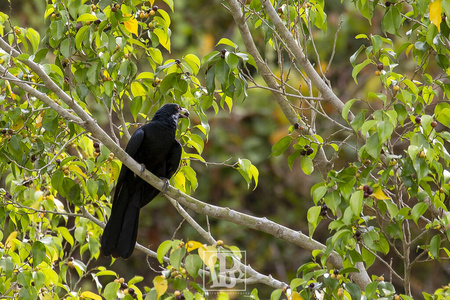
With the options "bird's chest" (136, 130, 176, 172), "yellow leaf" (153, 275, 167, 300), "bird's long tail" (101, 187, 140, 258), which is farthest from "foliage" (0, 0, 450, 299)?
"bird's chest" (136, 130, 176, 172)

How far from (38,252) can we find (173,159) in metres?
1.33

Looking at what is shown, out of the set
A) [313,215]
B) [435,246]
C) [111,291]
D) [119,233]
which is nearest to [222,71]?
[313,215]

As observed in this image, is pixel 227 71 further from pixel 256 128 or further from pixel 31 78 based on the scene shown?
pixel 256 128

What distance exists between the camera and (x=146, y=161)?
14.2 ft

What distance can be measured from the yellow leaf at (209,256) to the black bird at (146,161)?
1616 mm

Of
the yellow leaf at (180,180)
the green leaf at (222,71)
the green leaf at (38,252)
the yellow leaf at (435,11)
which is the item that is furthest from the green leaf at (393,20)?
the green leaf at (38,252)

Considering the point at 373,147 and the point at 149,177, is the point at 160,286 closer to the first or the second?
the point at 373,147

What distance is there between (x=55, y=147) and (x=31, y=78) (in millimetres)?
563

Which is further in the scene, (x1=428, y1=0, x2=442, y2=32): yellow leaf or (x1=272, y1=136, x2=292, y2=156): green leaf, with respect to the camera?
(x1=272, y1=136, x2=292, y2=156): green leaf

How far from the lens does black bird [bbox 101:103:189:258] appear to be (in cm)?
407

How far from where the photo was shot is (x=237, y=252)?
2541 mm

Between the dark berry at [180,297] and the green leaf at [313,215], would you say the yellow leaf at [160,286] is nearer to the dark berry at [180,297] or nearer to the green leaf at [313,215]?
the dark berry at [180,297]

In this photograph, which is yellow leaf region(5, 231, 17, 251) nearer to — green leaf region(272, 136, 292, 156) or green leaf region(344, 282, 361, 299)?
green leaf region(272, 136, 292, 156)

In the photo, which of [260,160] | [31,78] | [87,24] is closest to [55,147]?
[31,78]
